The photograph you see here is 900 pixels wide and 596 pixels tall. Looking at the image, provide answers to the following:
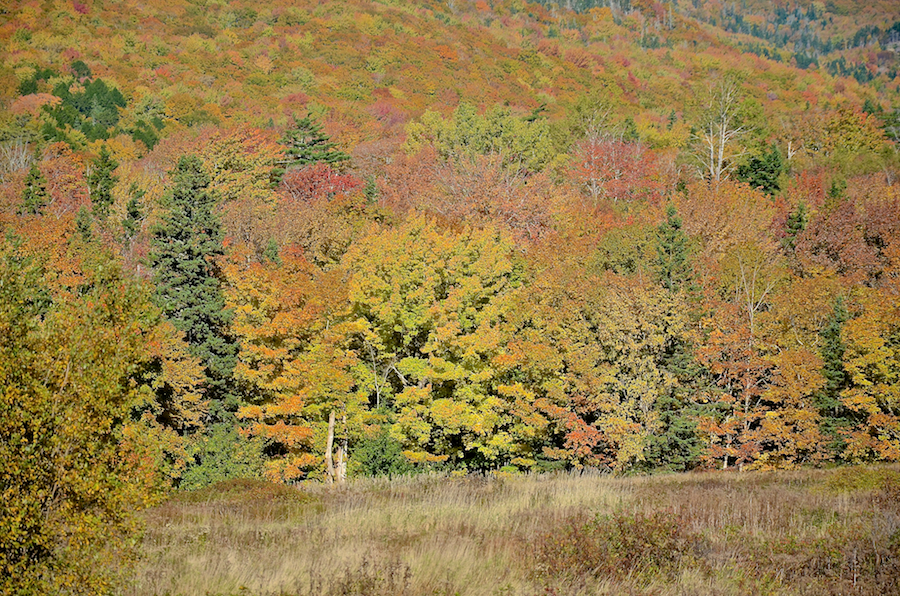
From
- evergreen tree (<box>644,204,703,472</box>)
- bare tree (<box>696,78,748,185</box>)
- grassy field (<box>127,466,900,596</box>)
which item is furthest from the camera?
bare tree (<box>696,78,748,185</box>)

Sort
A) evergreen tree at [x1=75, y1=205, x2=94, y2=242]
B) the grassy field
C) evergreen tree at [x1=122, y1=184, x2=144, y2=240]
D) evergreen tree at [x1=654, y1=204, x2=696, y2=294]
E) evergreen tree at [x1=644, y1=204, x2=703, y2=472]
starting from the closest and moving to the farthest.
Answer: the grassy field
evergreen tree at [x1=644, y1=204, x2=703, y2=472]
evergreen tree at [x1=654, y1=204, x2=696, y2=294]
evergreen tree at [x1=75, y1=205, x2=94, y2=242]
evergreen tree at [x1=122, y1=184, x2=144, y2=240]

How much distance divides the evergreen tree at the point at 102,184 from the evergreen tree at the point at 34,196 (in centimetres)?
416

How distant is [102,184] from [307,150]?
19362mm

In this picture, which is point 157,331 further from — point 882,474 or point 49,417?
point 882,474

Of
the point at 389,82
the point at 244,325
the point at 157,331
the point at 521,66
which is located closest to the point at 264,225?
the point at 244,325

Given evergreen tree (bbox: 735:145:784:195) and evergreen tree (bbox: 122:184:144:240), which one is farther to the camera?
evergreen tree (bbox: 735:145:784:195)

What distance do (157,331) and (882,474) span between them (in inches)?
660

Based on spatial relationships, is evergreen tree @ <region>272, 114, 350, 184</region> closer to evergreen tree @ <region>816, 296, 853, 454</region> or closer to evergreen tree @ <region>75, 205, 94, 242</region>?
evergreen tree @ <region>75, 205, 94, 242</region>

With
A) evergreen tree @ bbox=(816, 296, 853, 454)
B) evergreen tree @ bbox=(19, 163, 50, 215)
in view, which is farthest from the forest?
evergreen tree @ bbox=(19, 163, 50, 215)

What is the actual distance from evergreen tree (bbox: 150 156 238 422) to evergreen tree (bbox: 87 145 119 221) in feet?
91.3

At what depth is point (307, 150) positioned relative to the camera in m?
81.0

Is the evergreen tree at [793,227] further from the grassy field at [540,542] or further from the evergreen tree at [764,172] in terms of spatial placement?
the grassy field at [540,542]

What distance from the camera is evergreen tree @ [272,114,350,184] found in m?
80.2

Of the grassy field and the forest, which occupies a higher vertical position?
the forest
